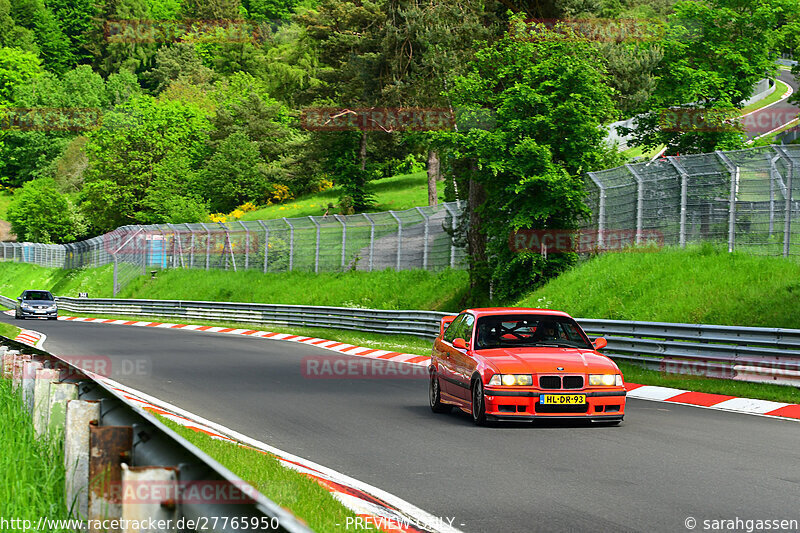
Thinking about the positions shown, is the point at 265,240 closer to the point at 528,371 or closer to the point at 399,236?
the point at 399,236

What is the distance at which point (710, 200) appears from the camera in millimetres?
23375

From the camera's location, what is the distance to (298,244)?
150 ft

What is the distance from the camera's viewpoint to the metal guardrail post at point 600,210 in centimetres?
2681

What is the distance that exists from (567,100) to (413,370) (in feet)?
30.3

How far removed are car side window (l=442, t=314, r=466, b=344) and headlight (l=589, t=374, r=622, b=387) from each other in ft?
8.32

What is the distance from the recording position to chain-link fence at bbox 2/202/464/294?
36594 millimetres

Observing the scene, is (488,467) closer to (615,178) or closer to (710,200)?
(710,200)

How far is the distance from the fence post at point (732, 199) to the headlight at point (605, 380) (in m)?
12.1

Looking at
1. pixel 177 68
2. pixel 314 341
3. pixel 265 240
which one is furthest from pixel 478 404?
pixel 177 68

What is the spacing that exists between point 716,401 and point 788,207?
752cm

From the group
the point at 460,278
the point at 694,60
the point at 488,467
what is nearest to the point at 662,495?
the point at 488,467

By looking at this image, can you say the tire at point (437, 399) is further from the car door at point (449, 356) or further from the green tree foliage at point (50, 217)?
the green tree foliage at point (50, 217)

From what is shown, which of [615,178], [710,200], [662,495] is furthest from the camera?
[615,178]

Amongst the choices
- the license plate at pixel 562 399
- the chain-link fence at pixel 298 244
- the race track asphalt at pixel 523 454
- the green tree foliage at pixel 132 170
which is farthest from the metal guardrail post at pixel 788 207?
the green tree foliage at pixel 132 170
